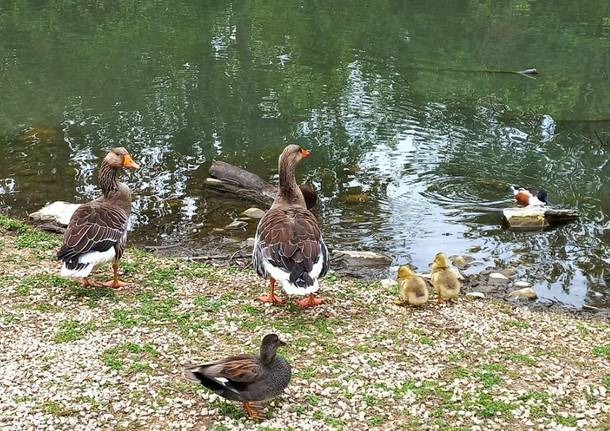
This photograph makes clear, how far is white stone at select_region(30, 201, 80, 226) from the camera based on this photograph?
47.4 ft

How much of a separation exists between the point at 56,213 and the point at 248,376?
368 inches

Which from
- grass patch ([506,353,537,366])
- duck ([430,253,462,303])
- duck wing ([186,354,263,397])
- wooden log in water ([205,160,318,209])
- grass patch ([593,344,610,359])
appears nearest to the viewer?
duck wing ([186,354,263,397])

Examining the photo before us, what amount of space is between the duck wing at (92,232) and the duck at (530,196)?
928 centimetres

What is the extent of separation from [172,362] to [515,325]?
472 cm

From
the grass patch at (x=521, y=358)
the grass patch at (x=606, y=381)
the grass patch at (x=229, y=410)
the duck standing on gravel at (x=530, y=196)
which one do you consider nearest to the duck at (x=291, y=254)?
the grass patch at (x=229, y=410)

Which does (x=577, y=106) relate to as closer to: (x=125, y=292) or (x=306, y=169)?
(x=306, y=169)

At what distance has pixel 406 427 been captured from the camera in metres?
6.95

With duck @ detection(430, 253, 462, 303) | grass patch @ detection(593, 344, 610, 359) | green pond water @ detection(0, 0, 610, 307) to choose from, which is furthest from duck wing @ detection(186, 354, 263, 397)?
green pond water @ detection(0, 0, 610, 307)

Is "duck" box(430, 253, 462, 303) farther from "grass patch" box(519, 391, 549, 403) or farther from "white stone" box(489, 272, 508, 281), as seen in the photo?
"grass patch" box(519, 391, 549, 403)

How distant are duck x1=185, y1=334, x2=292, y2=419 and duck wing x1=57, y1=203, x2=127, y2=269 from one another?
3.40 meters

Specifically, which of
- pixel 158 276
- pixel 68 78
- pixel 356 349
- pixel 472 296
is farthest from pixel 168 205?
pixel 68 78

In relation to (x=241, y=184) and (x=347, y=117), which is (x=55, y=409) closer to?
(x=241, y=184)

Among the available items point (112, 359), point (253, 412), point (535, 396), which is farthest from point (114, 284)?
point (535, 396)

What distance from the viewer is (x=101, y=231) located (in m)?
9.80
